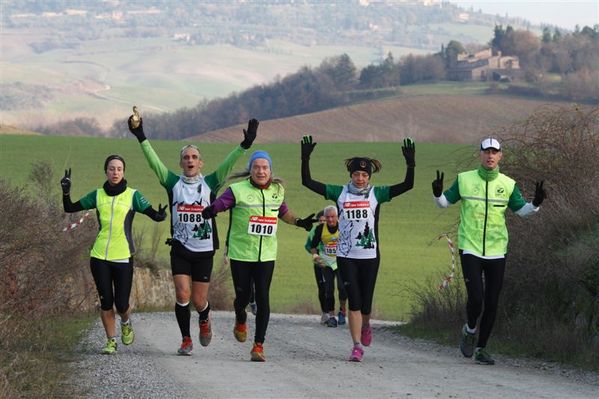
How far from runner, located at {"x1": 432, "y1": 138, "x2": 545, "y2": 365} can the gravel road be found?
60 centimetres

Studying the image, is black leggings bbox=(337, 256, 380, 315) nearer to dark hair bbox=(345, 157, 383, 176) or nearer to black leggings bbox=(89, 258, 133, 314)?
dark hair bbox=(345, 157, 383, 176)

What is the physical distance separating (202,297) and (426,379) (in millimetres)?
2730

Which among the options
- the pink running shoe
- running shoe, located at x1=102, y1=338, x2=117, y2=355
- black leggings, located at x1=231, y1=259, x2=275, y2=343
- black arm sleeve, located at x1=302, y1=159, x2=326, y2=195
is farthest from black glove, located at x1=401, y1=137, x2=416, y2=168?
running shoe, located at x1=102, y1=338, x2=117, y2=355

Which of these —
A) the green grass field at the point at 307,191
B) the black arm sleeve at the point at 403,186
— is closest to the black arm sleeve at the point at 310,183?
the black arm sleeve at the point at 403,186

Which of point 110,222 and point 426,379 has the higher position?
point 110,222

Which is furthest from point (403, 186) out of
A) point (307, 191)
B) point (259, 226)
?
point (307, 191)

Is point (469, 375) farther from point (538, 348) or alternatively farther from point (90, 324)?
point (90, 324)

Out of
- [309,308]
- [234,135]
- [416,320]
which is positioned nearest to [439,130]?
[234,135]

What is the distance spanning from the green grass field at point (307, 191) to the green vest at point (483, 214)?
1512 centimetres

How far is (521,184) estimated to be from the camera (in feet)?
55.5

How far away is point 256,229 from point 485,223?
2222 mm

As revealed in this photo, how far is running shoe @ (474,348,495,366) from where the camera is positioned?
12.7m

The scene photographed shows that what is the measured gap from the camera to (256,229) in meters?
12.7

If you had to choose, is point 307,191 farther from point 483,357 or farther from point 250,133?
point 483,357
